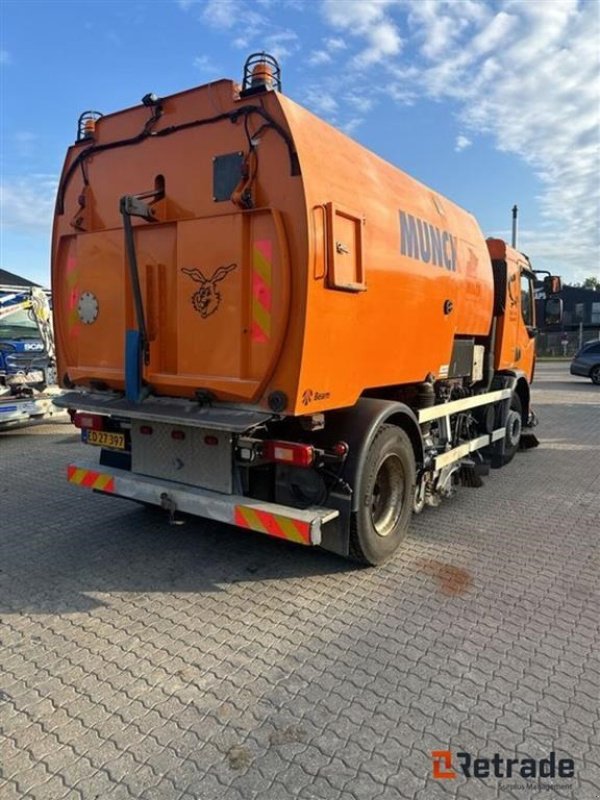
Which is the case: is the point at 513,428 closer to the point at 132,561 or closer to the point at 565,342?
the point at 132,561

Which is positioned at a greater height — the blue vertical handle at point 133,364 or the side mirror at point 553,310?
the side mirror at point 553,310

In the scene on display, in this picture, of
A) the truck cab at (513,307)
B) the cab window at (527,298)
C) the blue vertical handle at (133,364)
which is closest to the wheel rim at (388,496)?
the blue vertical handle at (133,364)

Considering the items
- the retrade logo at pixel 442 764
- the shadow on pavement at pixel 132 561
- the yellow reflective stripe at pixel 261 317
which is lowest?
the retrade logo at pixel 442 764

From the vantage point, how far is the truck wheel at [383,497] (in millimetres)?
4156

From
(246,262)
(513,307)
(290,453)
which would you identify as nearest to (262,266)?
(246,262)

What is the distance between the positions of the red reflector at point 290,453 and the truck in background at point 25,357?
7068mm

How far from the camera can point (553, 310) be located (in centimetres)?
912

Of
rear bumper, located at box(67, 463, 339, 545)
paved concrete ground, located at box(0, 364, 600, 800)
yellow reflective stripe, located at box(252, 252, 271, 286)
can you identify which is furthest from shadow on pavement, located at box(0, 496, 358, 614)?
yellow reflective stripe, located at box(252, 252, 271, 286)

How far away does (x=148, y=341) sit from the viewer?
4.14 metres

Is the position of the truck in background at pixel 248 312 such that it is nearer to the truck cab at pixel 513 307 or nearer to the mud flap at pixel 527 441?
the truck cab at pixel 513 307

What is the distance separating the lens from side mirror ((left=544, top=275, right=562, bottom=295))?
8820 millimetres

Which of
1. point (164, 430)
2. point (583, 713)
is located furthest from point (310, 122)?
point (583, 713)

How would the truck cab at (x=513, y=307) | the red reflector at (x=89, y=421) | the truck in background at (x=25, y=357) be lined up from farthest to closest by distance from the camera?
1. the truck in background at (x=25, y=357)
2. the truck cab at (x=513, y=307)
3. the red reflector at (x=89, y=421)

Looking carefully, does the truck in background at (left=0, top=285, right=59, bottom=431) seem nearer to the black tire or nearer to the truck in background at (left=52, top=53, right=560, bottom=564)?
the truck in background at (left=52, top=53, right=560, bottom=564)
